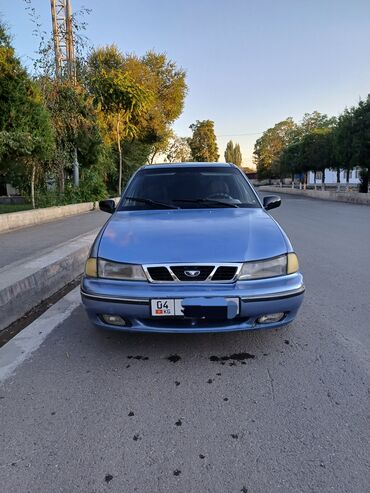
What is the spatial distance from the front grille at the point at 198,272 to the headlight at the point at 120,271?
0.37ft

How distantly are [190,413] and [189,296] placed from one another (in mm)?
768

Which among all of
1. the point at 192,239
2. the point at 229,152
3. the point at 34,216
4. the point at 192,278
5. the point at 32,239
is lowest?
the point at 32,239

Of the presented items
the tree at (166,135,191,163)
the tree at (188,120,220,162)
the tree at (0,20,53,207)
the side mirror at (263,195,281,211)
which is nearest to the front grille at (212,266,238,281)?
the side mirror at (263,195,281,211)

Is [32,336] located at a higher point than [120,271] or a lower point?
lower

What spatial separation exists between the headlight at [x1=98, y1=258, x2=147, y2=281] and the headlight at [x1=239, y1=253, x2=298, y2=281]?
0.75m

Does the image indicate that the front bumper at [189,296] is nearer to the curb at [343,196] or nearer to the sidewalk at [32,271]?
the sidewalk at [32,271]

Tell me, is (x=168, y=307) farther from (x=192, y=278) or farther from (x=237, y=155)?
(x=237, y=155)

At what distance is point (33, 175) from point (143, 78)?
21.1 metres

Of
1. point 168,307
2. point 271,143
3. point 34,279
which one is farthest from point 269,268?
point 271,143

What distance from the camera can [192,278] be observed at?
2938 mm

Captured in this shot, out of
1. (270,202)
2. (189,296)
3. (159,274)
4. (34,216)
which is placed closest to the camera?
(189,296)

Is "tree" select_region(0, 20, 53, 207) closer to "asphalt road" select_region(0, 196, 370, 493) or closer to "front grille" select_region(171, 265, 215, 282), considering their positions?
"asphalt road" select_region(0, 196, 370, 493)

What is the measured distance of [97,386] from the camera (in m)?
2.78

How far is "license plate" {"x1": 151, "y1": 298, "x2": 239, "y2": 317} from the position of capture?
2857 mm
